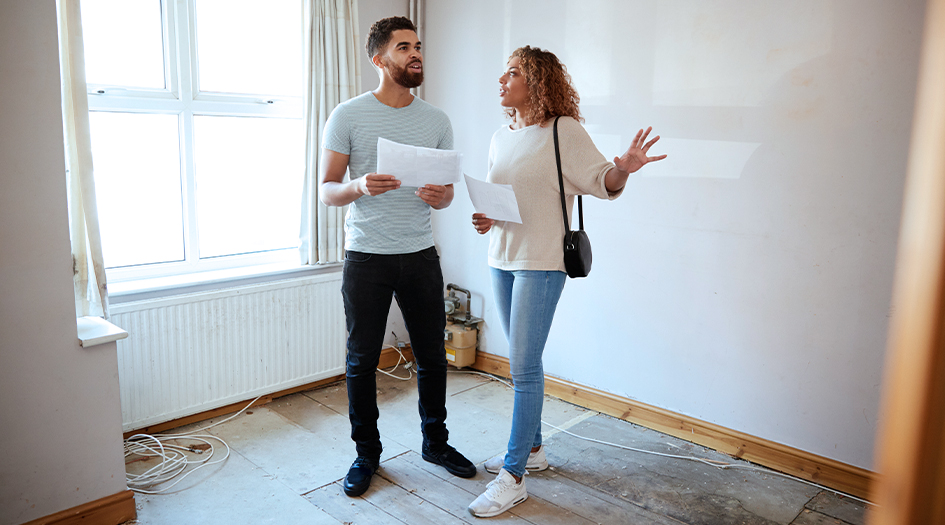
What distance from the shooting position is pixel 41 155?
6.17 feet

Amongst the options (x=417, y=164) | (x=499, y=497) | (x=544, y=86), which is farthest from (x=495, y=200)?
(x=499, y=497)

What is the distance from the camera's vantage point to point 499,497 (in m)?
2.21

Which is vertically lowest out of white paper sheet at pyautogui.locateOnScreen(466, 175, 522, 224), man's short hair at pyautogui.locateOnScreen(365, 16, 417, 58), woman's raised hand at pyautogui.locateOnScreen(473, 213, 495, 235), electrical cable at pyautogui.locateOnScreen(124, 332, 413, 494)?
electrical cable at pyautogui.locateOnScreen(124, 332, 413, 494)

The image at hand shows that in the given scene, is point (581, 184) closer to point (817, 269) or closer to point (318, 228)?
point (817, 269)

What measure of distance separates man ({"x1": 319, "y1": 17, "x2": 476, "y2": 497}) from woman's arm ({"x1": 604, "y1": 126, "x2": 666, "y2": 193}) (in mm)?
574

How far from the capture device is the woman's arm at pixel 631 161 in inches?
74.9

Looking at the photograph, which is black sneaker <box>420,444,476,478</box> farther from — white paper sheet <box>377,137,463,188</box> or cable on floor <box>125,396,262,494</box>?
white paper sheet <box>377,137,463,188</box>

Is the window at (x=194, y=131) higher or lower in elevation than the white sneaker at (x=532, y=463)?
higher

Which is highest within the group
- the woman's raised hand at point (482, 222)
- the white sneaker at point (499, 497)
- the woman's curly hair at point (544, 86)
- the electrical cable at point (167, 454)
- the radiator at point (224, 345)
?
the woman's curly hair at point (544, 86)

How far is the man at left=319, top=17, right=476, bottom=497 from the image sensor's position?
7.28 feet

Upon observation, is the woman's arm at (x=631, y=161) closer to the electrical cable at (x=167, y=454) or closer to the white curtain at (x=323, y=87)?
the white curtain at (x=323, y=87)

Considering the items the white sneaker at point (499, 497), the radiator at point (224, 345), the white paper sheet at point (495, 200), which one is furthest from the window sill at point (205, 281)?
the white sneaker at point (499, 497)

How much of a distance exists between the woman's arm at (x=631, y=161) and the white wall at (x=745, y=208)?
0.89 m

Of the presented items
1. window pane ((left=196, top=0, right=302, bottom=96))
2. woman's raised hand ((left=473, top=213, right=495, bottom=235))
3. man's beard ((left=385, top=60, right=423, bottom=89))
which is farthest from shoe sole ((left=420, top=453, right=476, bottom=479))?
window pane ((left=196, top=0, right=302, bottom=96))
